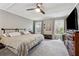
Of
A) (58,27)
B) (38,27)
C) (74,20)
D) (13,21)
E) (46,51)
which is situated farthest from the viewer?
(13,21)

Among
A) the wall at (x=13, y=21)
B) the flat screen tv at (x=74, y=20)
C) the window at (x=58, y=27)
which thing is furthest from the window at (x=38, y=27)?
the flat screen tv at (x=74, y=20)

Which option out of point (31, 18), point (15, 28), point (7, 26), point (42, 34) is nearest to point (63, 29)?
point (42, 34)

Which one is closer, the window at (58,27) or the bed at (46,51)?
the bed at (46,51)

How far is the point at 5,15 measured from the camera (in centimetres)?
414

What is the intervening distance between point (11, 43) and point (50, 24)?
7.32 ft

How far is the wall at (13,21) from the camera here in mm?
4048

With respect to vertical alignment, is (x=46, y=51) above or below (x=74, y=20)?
below

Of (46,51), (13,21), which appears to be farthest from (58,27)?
(13,21)

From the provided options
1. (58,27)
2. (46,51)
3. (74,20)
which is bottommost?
(46,51)

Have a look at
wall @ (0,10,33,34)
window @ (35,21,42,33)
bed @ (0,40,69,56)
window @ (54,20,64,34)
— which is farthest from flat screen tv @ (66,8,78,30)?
wall @ (0,10,33,34)

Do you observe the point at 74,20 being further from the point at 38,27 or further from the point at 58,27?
the point at 38,27

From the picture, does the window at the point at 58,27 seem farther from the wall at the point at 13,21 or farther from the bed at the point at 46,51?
the wall at the point at 13,21

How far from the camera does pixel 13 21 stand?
Result: 4.53 metres

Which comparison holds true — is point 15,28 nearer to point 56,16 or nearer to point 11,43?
point 11,43
